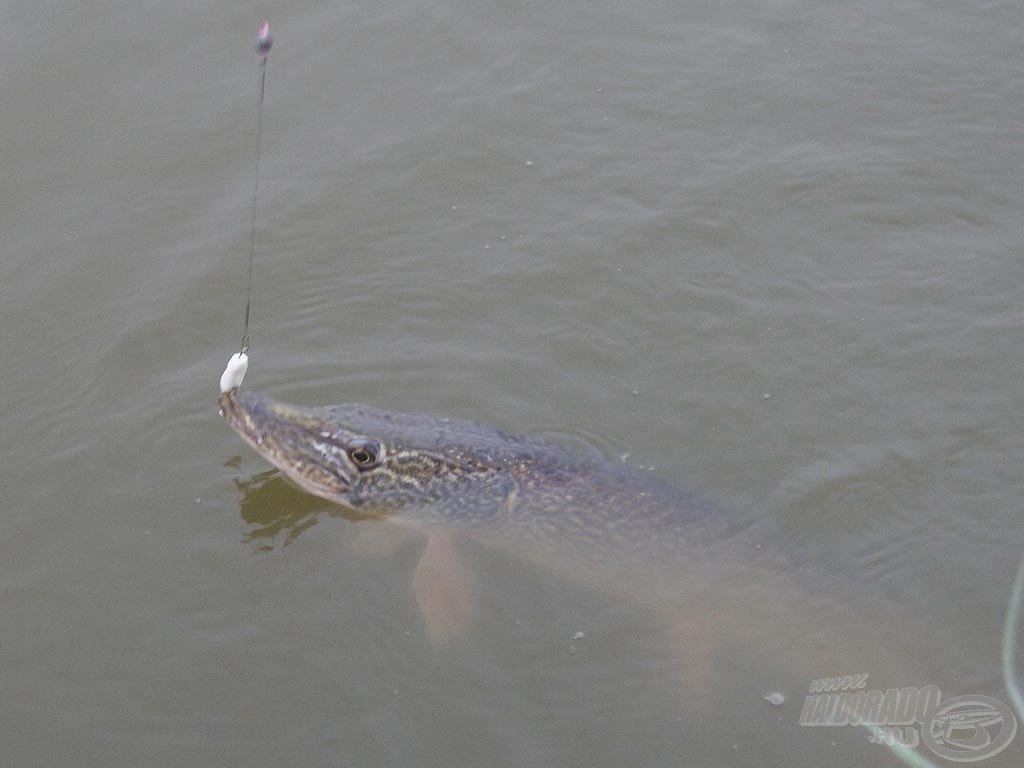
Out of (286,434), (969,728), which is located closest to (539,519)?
(286,434)

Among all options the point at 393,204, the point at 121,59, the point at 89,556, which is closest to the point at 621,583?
the point at 89,556

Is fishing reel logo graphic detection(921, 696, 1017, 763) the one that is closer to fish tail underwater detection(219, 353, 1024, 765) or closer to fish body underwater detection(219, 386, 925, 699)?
fish tail underwater detection(219, 353, 1024, 765)

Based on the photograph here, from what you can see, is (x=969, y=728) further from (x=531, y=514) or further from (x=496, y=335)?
(x=496, y=335)

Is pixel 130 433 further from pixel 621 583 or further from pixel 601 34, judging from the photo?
pixel 601 34

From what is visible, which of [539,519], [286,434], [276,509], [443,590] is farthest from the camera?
[276,509]

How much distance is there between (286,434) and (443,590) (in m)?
1.01

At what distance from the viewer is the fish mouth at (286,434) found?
18.1 feet

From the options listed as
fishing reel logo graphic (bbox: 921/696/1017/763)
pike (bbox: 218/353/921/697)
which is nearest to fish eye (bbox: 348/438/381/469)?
pike (bbox: 218/353/921/697)

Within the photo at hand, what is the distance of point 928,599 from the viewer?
532 centimetres

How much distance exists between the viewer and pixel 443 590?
17.7 feet

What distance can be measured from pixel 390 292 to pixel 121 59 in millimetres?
3340

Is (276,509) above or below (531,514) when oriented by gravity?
above

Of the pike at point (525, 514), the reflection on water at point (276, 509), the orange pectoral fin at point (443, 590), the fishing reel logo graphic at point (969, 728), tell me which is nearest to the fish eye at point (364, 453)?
the pike at point (525, 514)

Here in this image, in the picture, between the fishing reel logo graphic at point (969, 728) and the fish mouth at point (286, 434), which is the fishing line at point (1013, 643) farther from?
the fish mouth at point (286, 434)
